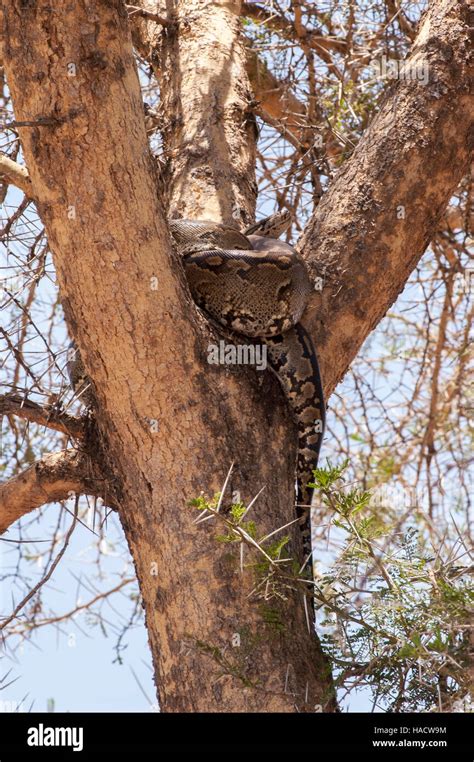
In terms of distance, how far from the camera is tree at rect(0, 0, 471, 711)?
4387 millimetres

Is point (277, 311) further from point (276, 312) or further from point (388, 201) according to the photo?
point (388, 201)

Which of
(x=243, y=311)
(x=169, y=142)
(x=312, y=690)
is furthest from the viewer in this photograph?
(x=169, y=142)

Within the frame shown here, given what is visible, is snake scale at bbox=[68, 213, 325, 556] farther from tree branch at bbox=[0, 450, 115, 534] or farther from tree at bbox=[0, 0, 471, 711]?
tree branch at bbox=[0, 450, 115, 534]

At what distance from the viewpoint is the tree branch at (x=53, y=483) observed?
5.07 meters

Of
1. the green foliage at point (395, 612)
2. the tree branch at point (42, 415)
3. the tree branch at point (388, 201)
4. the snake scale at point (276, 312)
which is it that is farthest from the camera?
the tree branch at point (388, 201)

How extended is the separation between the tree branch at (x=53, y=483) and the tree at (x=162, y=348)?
1cm

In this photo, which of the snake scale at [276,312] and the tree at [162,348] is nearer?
the tree at [162,348]

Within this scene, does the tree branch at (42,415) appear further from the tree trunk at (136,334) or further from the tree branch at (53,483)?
the tree trunk at (136,334)

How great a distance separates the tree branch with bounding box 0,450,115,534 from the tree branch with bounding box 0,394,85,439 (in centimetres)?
16

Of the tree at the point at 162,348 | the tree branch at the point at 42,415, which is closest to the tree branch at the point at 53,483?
the tree at the point at 162,348

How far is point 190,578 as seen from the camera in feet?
14.6
